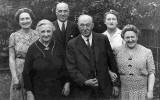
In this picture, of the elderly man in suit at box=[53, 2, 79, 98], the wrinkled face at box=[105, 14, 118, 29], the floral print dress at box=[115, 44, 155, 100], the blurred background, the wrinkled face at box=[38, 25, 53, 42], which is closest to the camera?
the wrinkled face at box=[38, 25, 53, 42]

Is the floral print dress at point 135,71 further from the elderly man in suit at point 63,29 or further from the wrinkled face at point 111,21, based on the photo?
the elderly man in suit at point 63,29

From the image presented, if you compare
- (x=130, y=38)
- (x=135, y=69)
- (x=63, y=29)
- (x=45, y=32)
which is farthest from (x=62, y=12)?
(x=135, y=69)

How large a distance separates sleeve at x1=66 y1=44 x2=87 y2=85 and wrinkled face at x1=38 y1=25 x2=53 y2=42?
1.01 feet

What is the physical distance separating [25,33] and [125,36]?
5.08ft

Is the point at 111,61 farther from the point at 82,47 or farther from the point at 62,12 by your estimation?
the point at 62,12

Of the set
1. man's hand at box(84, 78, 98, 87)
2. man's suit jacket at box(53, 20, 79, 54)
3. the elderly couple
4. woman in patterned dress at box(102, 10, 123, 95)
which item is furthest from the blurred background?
man's hand at box(84, 78, 98, 87)

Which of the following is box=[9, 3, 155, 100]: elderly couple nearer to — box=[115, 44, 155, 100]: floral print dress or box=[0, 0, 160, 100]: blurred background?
box=[115, 44, 155, 100]: floral print dress

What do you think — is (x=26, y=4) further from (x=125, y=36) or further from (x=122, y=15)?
(x=125, y=36)

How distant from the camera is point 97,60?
464 cm

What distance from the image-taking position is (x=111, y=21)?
536 centimetres

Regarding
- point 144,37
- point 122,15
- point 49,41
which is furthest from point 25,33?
point 144,37

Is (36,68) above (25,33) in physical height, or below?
below

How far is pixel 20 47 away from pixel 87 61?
1.14 metres

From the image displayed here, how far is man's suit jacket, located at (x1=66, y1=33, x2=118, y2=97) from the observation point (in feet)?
15.1
